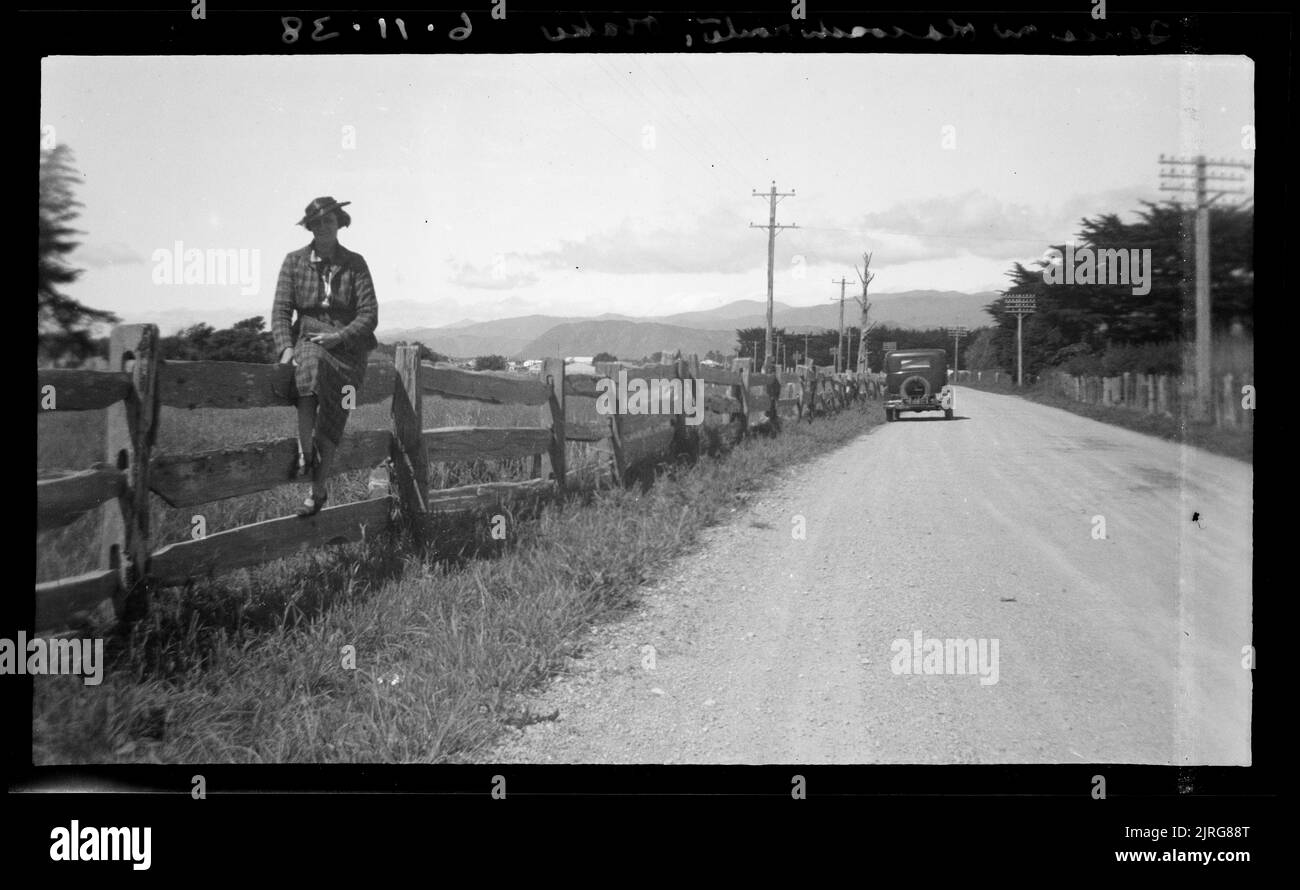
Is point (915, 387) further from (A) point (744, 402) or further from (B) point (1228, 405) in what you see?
(B) point (1228, 405)

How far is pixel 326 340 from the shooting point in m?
3.81

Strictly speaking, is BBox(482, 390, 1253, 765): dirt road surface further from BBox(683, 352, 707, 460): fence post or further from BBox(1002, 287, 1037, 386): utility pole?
BBox(683, 352, 707, 460): fence post

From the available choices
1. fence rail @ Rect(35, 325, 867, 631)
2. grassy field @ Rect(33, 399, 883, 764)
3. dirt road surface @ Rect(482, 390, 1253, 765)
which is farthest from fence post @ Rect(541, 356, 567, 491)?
dirt road surface @ Rect(482, 390, 1253, 765)

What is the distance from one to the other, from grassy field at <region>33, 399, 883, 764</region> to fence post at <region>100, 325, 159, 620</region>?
7 centimetres

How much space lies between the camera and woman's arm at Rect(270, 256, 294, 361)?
3.42 m

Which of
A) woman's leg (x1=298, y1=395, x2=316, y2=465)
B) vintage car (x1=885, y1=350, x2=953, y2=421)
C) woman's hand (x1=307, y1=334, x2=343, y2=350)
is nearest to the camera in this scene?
woman's hand (x1=307, y1=334, x2=343, y2=350)

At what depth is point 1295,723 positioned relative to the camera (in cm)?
223

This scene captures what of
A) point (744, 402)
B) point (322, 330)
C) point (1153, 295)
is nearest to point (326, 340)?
point (322, 330)

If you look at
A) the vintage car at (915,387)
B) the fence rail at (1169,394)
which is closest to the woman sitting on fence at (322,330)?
the fence rail at (1169,394)

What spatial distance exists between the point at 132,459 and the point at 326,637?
1.00 metres

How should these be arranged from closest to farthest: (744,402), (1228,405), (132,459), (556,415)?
(1228,405) < (132,459) < (556,415) < (744,402)
